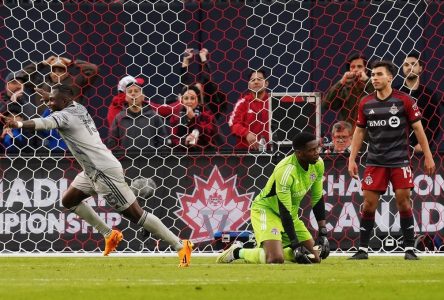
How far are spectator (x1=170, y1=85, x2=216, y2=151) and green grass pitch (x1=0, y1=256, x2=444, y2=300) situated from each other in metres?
2.41

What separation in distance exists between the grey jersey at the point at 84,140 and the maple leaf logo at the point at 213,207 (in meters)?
2.70

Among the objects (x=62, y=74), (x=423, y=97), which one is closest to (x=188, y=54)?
(x=62, y=74)

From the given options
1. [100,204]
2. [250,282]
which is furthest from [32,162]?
[250,282]

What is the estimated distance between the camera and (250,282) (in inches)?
368

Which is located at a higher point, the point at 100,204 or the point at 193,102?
the point at 193,102

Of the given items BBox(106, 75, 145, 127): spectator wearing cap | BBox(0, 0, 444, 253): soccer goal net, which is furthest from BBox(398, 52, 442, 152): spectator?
BBox(106, 75, 145, 127): spectator wearing cap

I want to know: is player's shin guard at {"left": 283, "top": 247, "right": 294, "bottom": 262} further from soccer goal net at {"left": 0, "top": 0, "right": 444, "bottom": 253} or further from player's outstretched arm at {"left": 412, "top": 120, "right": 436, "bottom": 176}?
soccer goal net at {"left": 0, "top": 0, "right": 444, "bottom": 253}

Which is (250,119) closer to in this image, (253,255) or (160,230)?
(253,255)

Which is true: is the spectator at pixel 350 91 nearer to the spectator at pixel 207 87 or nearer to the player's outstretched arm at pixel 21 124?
the spectator at pixel 207 87

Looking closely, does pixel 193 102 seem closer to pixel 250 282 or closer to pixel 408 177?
pixel 408 177

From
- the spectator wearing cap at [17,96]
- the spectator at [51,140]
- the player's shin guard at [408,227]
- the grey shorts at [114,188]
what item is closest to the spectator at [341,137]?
the player's shin guard at [408,227]

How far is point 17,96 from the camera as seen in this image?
15.0m

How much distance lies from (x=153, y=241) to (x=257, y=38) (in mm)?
3316

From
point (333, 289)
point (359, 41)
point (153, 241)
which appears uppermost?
point (359, 41)
